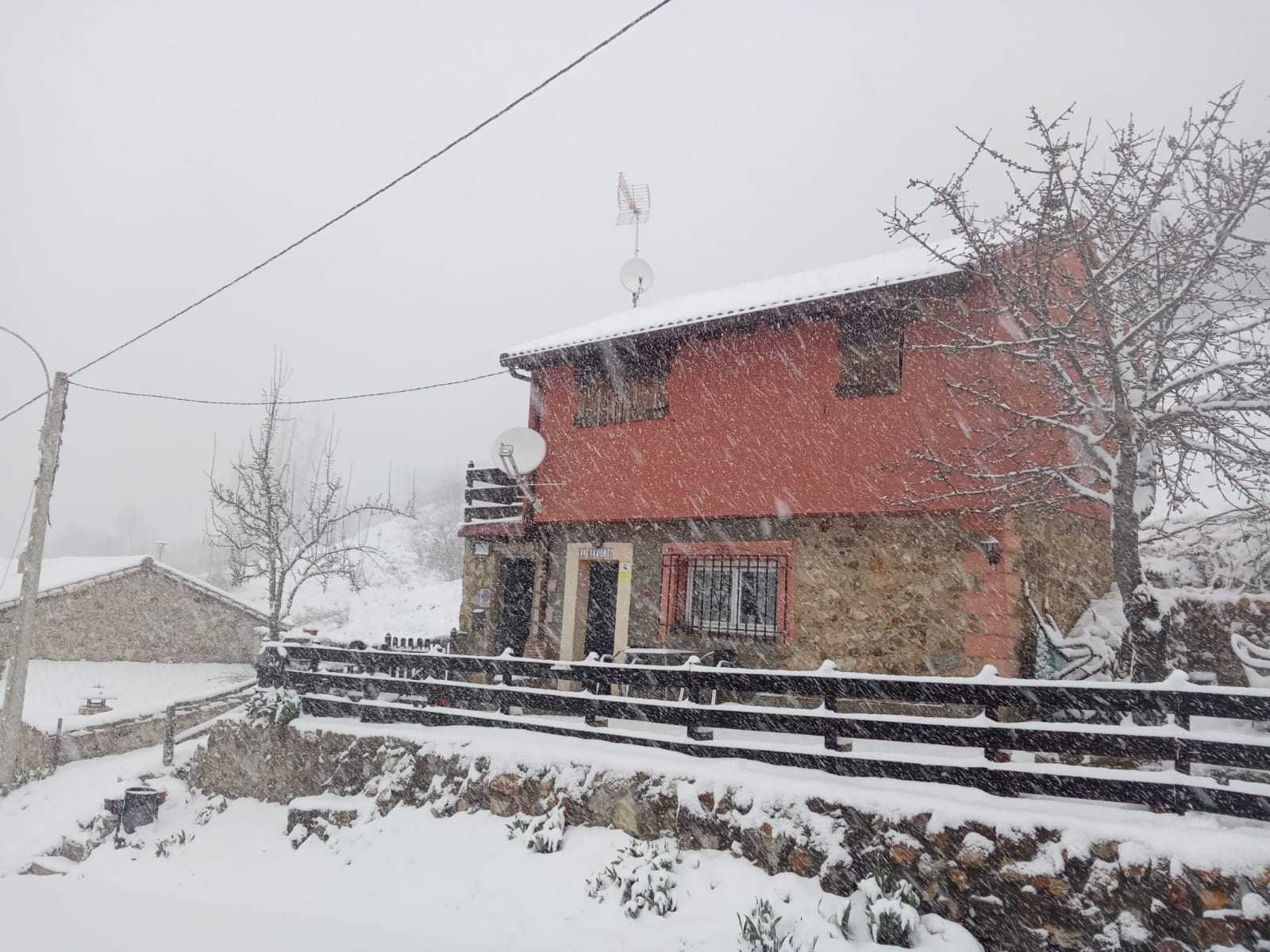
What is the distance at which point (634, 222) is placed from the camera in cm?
1855

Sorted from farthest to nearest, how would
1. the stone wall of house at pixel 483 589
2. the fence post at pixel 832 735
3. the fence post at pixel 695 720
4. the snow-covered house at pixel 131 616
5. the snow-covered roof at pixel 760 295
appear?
the snow-covered house at pixel 131 616, the stone wall of house at pixel 483 589, the snow-covered roof at pixel 760 295, the fence post at pixel 695 720, the fence post at pixel 832 735

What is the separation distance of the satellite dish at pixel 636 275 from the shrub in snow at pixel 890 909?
13888mm

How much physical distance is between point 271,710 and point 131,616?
17387 mm

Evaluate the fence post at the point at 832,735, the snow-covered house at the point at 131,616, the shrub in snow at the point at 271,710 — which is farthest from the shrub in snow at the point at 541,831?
the snow-covered house at the point at 131,616

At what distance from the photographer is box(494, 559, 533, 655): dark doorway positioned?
558 inches

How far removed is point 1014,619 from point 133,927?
9.64 m

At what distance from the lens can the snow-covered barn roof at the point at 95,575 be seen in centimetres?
2234

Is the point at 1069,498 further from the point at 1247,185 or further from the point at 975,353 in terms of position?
the point at 1247,185

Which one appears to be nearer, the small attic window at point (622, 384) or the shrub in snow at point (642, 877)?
the shrub in snow at point (642, 877)

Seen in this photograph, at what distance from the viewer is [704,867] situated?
6.16 meters

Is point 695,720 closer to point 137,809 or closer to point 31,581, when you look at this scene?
point 137,809

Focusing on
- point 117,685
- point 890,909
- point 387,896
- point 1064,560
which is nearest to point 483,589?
point 387,896

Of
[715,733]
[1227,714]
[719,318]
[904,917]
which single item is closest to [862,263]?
[719,318]

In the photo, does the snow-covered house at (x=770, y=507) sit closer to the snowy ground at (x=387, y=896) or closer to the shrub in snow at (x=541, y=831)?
the shrub in snow at (x=541, y=831)
